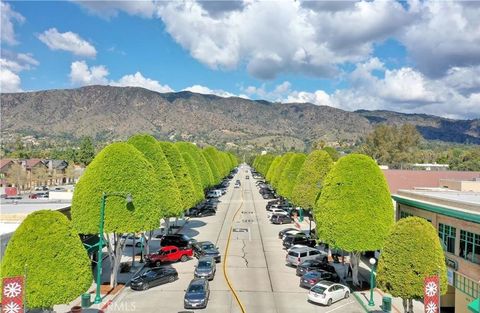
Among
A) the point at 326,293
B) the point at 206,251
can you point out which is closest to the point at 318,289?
the point at 326,293

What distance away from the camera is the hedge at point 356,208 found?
3067cm

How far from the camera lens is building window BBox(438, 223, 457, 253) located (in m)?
28.4

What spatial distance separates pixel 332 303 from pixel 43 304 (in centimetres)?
1835

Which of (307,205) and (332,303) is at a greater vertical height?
(307,205)

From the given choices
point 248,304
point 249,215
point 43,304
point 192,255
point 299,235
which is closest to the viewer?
point 43,304

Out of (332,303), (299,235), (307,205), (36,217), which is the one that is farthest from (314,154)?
(36,217)

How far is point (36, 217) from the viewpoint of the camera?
21.5 m

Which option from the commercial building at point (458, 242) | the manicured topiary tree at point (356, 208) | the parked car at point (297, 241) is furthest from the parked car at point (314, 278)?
the parked car at point (297, 241)

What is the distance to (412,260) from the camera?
24188 mm

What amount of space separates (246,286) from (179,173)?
20.9 metres

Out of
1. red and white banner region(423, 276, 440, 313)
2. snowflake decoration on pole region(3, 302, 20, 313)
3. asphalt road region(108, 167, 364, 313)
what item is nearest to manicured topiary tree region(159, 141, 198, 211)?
asphalt road region(108, 167, 364, 313)

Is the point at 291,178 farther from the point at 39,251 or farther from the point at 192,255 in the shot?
the point at 39,251

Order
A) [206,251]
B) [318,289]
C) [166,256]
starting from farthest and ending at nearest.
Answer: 1. [206,251]
2. [166,256]
3. [318,289]

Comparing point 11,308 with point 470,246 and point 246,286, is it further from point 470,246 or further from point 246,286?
point 470,246
